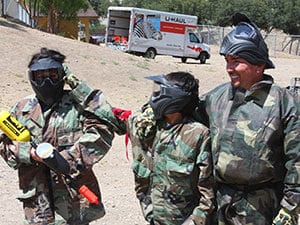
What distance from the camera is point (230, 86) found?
131 inches

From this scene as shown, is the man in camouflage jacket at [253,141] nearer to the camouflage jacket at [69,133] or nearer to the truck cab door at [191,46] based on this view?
the camouflage jacket at [69,133]

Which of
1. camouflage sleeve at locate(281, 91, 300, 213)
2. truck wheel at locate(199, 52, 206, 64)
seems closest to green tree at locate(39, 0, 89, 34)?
truck wheel at locate(199, 52, 206, 64)

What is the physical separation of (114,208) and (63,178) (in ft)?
9.47

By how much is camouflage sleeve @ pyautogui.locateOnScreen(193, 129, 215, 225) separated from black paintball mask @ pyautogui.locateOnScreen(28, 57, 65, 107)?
104 cm

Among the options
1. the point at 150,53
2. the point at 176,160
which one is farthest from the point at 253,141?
the point at 150,53

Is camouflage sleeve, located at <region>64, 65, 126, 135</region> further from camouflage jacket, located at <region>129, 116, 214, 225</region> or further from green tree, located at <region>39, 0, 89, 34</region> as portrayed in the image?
green tree, located at <region>39, 0, 89, 34</region>

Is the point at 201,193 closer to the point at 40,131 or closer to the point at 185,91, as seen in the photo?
the point at 185,91

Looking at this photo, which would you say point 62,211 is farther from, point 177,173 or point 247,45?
point 247,45

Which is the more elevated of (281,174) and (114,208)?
(281,174)

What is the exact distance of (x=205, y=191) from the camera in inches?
131

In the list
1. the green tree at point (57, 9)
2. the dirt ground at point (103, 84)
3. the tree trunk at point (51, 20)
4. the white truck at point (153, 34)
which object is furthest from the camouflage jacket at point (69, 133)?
the tree trunk at point (51, 20)

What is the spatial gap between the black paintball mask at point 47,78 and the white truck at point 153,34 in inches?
1006

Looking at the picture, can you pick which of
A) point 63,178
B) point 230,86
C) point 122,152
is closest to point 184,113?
point 230,86

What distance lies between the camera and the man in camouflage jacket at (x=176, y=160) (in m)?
3.36
